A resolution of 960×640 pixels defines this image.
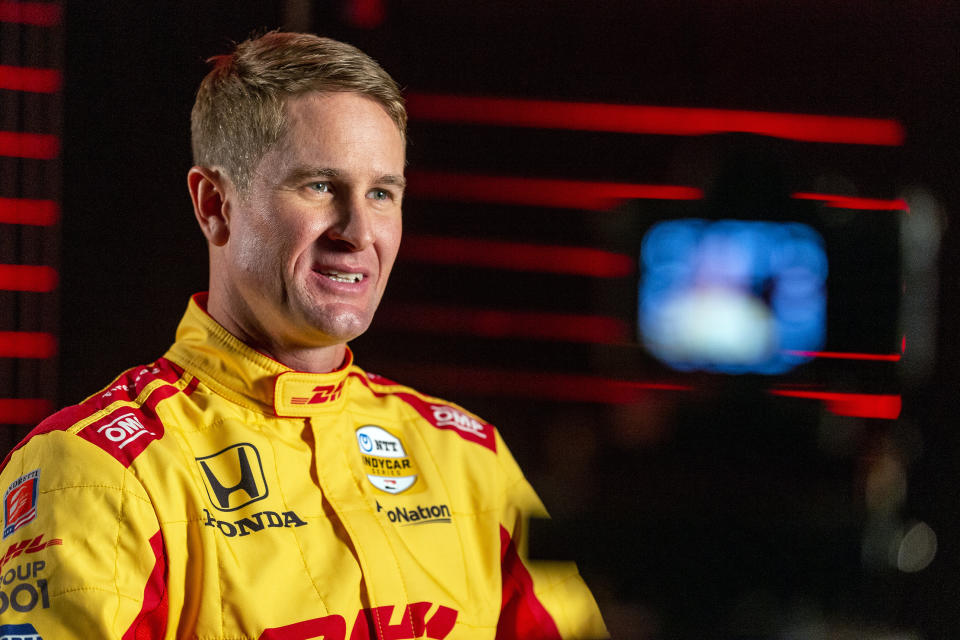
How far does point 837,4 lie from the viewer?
8.52 ft

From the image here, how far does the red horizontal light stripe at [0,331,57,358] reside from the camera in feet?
5.04

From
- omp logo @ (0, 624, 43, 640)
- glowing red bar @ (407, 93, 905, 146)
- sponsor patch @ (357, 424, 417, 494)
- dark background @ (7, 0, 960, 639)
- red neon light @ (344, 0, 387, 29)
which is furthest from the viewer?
glowing red bar @ (407, 93, 905, 146)

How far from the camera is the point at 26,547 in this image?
39.0 inches

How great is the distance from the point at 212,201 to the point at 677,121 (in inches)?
62.2

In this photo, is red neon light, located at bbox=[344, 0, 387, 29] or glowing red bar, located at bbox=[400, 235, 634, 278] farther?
glowing red bar, located at bbox=[400, 235, 634, 278]

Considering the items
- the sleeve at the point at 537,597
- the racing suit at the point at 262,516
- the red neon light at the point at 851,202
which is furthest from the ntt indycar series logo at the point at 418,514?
the red neon light at the point at 851,202

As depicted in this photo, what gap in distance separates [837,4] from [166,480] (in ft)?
7.91

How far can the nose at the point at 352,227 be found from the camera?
1224 millimetres

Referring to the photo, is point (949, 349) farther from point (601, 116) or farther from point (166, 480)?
point (166, 480)

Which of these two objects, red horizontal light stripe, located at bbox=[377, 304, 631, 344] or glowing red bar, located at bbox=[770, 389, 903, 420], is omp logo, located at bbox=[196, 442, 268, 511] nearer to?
red horizontal light stripe, located at bbox=[377, 304, 631, 344]

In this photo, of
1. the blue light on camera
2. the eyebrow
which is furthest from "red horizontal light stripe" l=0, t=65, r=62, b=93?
the blue light on camera

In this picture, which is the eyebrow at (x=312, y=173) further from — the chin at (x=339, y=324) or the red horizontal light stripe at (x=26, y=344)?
the red horizontal light stripe at (x=26, y=344)

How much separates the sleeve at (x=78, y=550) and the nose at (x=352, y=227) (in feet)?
1.38

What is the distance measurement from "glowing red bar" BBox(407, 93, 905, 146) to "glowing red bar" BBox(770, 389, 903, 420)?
729 mm
